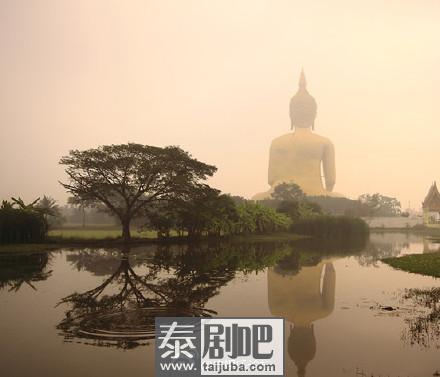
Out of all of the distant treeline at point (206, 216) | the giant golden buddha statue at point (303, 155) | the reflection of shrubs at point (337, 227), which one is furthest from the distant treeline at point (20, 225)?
the giant golden buddha statue at point (303, 155)

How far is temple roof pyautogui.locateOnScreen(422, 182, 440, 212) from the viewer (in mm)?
77500

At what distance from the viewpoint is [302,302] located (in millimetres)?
13555

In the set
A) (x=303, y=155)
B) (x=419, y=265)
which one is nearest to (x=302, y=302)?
(x=419, y=265)

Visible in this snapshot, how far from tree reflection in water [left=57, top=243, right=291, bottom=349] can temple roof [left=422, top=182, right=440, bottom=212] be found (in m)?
61.9

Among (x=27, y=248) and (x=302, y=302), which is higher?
(x=27, y=248)

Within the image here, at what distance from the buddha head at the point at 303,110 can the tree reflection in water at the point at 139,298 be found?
279ft

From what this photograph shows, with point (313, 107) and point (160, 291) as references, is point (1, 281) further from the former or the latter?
point (313, 107)

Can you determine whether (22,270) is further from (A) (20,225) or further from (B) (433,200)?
(B) (433,200)

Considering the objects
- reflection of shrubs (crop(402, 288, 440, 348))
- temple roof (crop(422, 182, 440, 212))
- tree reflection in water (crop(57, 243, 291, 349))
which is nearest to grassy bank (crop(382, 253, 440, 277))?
reflection of shrubs (crop(402, 288, 440, 348))

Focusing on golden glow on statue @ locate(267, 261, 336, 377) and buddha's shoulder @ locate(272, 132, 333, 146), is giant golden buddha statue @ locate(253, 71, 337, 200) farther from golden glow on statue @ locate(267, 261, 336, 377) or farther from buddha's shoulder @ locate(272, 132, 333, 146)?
golden glow on statue @ locate(267, 261, 336, 377)

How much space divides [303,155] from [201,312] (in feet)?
306

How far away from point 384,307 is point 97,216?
255ft

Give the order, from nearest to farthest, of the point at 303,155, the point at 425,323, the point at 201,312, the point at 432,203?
the point at 425,323 → the point at 201,312 → the point at 432,203 → the point at 303,155

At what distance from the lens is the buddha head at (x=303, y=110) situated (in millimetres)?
105938
